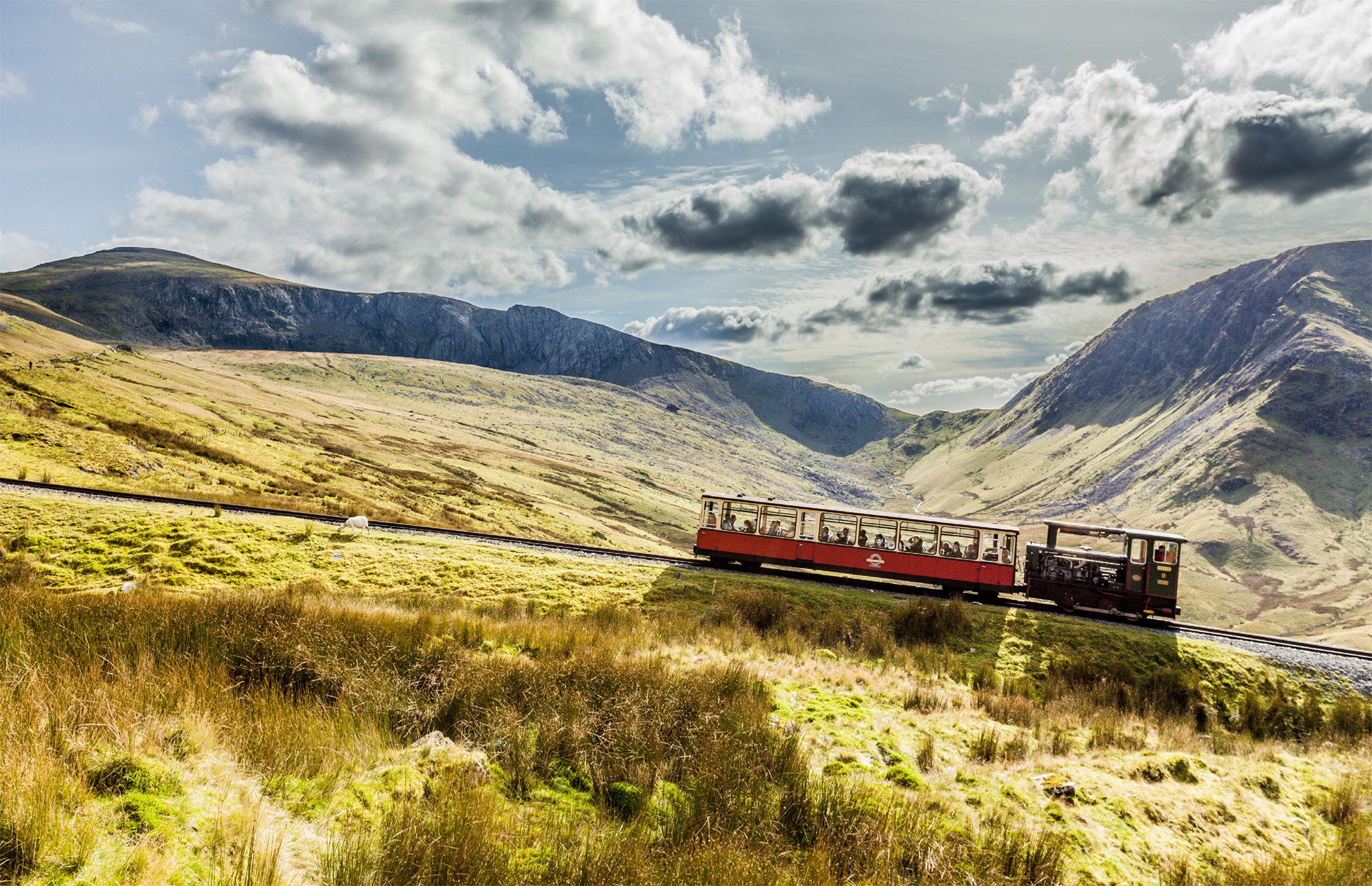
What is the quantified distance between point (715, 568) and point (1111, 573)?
1481 centimetres

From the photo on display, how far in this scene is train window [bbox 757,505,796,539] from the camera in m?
24.3

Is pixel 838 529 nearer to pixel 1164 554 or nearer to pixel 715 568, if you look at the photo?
pixel 715 568

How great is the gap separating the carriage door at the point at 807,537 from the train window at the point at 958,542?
462cm

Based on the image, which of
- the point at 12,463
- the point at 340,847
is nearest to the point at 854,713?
the point at 340,847

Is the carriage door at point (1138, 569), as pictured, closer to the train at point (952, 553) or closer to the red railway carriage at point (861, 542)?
the train at point (952, 553)

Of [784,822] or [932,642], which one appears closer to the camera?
[784,822]

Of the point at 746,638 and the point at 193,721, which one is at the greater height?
the point at 193,721

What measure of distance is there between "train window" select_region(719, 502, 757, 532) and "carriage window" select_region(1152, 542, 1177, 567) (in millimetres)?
14504

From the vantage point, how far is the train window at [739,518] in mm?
24703

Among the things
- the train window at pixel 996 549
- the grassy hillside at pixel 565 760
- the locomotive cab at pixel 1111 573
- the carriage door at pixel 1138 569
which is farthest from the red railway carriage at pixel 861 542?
the grassy hillside at pixel 565 760

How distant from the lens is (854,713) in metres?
10.7

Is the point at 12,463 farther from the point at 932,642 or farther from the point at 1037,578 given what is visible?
the point at 1037,578

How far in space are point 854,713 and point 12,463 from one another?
108ft

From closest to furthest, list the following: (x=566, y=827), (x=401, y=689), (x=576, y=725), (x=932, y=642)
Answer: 1. (x=566, y=827)
2. (x=576, y=725)
3. (x=401, y=689)
4. (x=932, y=642)
